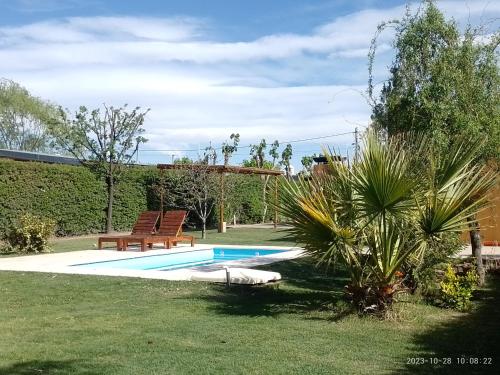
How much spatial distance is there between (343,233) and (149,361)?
9.77 ft

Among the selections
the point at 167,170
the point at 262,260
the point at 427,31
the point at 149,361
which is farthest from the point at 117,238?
the point at 149,361

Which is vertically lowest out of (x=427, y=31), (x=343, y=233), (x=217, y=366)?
(x=217, y=366)

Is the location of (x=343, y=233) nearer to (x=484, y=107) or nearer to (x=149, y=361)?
(x=149, y=361)

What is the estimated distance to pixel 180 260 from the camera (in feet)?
51.8

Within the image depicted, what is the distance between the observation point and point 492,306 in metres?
8.48

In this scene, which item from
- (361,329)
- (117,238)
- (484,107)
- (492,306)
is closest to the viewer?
(361,329)

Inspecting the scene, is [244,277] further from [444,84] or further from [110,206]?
[110,206]

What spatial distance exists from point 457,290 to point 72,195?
55.4ft

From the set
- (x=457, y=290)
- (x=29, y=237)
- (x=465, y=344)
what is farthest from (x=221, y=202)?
(x=465, y=344)

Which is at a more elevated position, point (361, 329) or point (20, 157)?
point (20, 157)

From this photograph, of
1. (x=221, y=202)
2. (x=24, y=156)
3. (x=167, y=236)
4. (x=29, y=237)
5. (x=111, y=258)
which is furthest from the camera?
(x=24, y=156)

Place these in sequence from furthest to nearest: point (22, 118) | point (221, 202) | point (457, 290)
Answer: point (22, 118) → point (221, 202) → point (457, 290)

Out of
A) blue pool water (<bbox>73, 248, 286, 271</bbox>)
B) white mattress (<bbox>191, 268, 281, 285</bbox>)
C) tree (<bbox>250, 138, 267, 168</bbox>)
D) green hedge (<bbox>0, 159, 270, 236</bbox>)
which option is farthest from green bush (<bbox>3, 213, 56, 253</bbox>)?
tree (<bbox>250, 138, 267, 168</bbox>)

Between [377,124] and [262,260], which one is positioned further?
[262,260]
